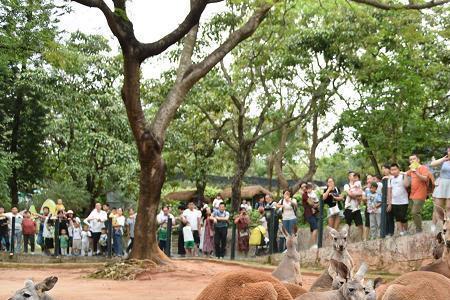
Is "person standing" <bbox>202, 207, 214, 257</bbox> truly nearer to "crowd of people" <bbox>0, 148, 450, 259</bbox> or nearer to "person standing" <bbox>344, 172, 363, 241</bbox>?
"crowd of people" <bbox>0, 148, 450, 259</bbox>

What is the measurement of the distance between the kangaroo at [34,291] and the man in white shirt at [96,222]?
43.6 feet

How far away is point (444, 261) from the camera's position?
7.76m

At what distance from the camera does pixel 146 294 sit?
40.9 feet

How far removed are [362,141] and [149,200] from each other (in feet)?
40.1

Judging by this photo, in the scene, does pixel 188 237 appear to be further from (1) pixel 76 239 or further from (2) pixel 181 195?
(2) pixel 181 195

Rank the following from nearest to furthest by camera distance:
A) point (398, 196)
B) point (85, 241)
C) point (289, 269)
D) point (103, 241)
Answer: point (289, 269)
point (398, 196)
point (103, 241)
point (85, 241)

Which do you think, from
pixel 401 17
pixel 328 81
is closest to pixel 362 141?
pixel 328 81

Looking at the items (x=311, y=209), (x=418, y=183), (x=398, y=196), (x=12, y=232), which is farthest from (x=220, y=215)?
(x=418, y=183)

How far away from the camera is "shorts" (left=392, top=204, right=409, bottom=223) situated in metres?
14.0

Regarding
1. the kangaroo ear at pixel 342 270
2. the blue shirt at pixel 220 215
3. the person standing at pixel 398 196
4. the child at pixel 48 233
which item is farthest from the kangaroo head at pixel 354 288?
the child at pixel 48 233

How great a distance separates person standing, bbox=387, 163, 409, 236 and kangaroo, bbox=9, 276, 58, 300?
29.9ft

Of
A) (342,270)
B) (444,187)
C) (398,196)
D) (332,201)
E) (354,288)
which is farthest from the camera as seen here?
(332,201)

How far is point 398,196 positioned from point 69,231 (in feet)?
31.9

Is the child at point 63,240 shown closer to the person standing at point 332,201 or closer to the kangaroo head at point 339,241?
the person standing at point 332,201
